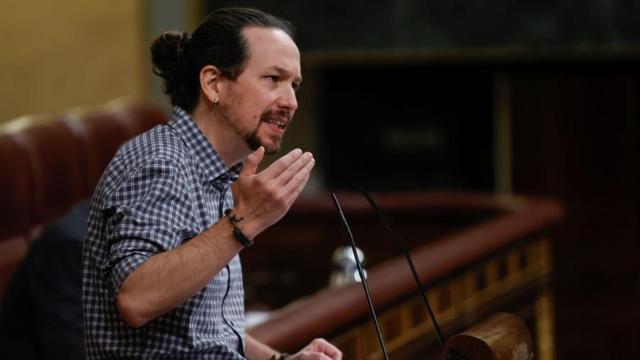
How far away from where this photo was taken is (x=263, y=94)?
1.55 meters

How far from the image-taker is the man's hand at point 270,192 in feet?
4.73

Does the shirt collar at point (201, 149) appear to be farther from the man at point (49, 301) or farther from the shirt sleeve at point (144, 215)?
the man at point (49, 301)

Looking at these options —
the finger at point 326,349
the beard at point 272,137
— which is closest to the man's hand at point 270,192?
the beard at point 272,137

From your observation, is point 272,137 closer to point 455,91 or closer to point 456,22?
point 456,22

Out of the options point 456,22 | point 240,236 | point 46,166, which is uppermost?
point 240,236

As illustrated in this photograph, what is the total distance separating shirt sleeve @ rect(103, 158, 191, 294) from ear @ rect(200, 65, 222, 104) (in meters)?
0.11

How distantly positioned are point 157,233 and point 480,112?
4308 millimetres

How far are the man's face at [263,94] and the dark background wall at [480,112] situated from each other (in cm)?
384

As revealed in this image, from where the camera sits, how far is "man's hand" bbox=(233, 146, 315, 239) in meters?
1.44

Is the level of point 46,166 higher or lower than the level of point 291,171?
lower

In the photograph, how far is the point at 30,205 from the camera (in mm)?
3504

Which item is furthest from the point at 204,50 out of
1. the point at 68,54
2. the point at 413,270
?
the point at 68,54

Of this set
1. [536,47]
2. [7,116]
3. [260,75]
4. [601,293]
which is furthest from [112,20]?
[260,75]

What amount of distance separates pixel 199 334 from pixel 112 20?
12.9 ft
